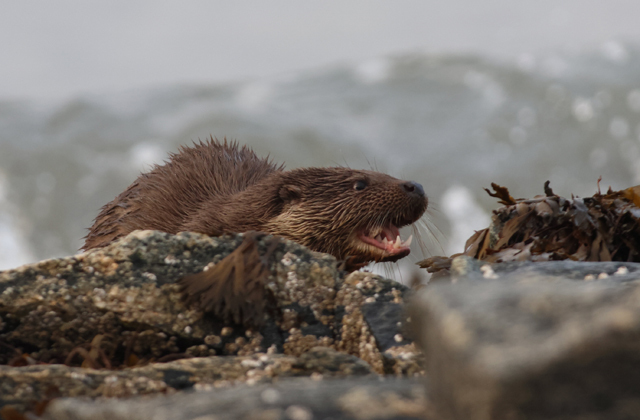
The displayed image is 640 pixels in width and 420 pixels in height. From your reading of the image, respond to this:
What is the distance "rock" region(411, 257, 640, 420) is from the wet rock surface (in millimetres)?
1087

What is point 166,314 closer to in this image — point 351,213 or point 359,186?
point 351,213

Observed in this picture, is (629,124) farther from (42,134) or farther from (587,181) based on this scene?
(42,134)

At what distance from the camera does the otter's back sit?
15.0 feet

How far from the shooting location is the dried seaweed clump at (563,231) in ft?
11.6

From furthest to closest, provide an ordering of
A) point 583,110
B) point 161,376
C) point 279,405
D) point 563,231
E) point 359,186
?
point 583,110, point 359,186, point 563,231, point 161,376, point 279,405

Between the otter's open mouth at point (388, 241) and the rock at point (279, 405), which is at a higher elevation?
the otter's open mouth at point (388, 241)

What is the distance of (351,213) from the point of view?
14.0 ft

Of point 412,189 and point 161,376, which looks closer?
point 161,376

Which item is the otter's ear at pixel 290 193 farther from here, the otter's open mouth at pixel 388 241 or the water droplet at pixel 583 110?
the water droplet at pixel 583 110

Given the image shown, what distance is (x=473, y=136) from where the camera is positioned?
32.7m

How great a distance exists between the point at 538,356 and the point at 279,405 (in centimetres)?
66

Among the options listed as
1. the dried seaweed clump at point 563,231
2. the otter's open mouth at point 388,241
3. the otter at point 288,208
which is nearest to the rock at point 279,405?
the dried seaweed clump at point 563,231

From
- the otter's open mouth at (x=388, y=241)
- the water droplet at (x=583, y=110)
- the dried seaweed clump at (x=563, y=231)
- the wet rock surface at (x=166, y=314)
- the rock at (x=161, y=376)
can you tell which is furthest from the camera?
the water droplet at (x=583, y=110)

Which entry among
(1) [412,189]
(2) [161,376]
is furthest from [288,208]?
(2) [161,376]
